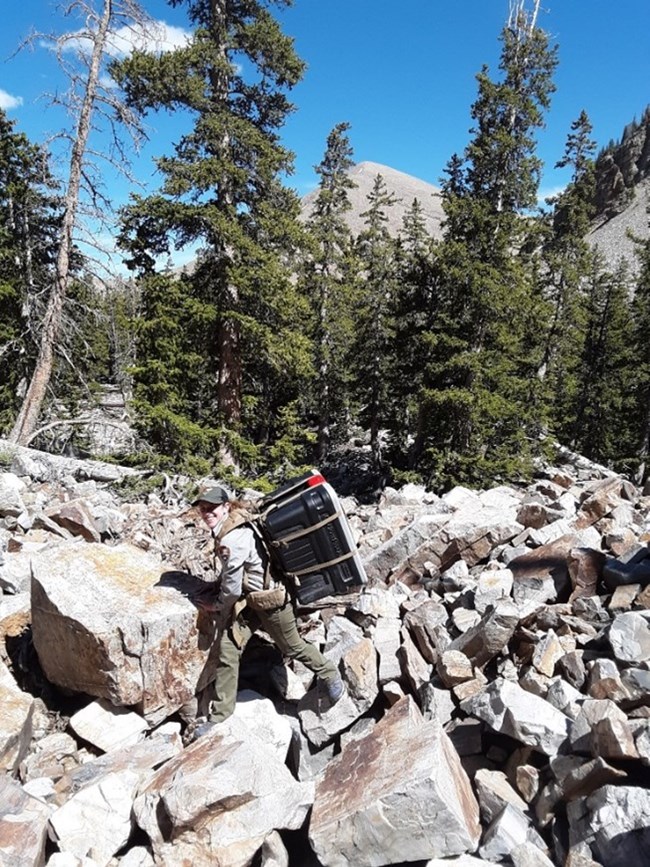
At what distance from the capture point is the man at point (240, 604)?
4.58 metres

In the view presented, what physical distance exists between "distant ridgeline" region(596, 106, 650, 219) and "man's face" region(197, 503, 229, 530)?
97.2 metres

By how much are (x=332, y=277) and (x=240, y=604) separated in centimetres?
2173

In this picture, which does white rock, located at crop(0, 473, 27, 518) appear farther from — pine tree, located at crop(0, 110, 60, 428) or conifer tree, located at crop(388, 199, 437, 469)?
conifer tree, located at crop(388, 199, 437, 469)

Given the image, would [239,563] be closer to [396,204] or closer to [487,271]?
[487,271]

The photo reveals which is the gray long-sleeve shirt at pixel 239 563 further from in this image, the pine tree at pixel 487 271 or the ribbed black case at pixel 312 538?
the pine tree at pixel 487 271

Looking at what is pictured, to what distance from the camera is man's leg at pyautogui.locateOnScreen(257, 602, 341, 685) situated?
480 cm

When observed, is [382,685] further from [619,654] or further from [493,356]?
[493,356]

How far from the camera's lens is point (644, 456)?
23.0m

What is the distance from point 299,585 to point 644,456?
22919 millimetres

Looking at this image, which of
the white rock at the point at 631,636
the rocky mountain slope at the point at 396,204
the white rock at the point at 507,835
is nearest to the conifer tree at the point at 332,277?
the white rock at the point at 631,636

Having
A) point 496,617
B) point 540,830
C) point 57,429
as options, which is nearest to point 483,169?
point 57,429

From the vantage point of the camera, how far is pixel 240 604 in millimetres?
4793

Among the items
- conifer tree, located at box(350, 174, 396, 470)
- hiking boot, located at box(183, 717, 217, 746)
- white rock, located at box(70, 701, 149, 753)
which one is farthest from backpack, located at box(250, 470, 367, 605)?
conifer tree, located at box(350, 174, 396, 470)

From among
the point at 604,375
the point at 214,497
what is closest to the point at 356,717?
the point at 214,497
